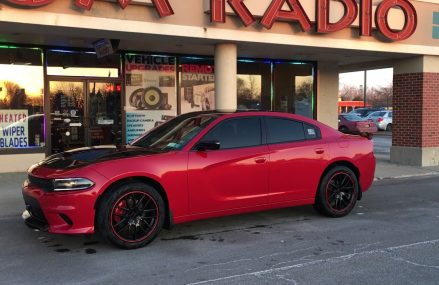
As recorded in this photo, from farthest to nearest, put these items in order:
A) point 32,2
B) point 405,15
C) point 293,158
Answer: point 405,15, point 32,2, point 293,158

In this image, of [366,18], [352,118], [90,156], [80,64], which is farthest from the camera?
[352,118]

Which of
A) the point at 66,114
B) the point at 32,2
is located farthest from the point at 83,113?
the point at 32,2

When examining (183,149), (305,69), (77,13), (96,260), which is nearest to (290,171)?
(183,149)

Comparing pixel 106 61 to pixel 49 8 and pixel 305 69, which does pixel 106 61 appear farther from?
pixel 305 69

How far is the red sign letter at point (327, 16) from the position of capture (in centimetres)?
1152

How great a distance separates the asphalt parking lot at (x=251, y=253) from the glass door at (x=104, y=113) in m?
5.05

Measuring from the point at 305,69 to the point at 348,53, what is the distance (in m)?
2.56

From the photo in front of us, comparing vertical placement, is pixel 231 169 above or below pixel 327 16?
below

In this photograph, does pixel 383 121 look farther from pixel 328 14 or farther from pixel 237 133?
pixel 237 133

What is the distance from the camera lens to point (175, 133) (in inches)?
259

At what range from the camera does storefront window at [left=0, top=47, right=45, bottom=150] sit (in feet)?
38.2

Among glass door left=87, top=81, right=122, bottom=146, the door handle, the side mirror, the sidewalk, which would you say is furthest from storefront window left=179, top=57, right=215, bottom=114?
the side mirror

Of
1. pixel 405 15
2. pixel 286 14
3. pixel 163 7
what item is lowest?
pixel 163 7

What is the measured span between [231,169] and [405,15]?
873cm
